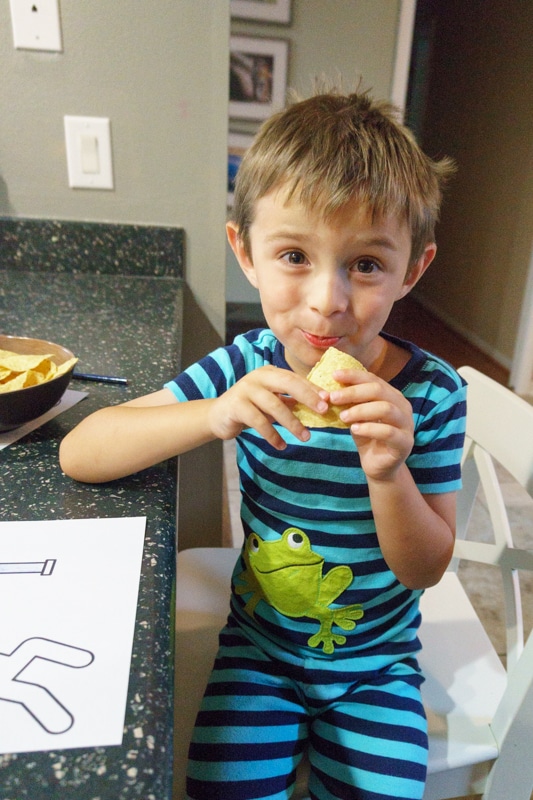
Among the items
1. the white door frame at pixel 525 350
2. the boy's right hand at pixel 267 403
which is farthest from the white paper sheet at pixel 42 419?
the white door frame at pixel 525 350

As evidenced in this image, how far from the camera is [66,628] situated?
440mm

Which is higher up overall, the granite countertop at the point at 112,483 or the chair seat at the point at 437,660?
the granite countertop at the point at 112,483

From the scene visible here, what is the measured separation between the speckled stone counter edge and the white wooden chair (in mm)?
666

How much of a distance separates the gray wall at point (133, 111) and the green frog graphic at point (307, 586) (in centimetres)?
77

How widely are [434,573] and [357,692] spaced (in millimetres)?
191

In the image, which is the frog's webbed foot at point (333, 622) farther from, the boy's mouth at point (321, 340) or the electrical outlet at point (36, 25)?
the electrical outlet at point (36, 25)

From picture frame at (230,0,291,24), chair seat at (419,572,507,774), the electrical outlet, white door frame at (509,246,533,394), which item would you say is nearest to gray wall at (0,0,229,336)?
the electrical outlet

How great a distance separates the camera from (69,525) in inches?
22.1

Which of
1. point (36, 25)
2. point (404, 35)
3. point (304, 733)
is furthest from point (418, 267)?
point (404, 35)

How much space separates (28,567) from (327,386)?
321mm

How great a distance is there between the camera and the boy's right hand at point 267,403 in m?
0.55

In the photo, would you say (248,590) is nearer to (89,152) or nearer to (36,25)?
(89,152)

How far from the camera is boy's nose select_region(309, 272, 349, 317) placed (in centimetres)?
62

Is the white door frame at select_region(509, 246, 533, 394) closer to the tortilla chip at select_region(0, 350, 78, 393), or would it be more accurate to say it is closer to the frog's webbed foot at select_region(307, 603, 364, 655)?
the frog's webbed foot at select_region(307, 603, 364, 655)
